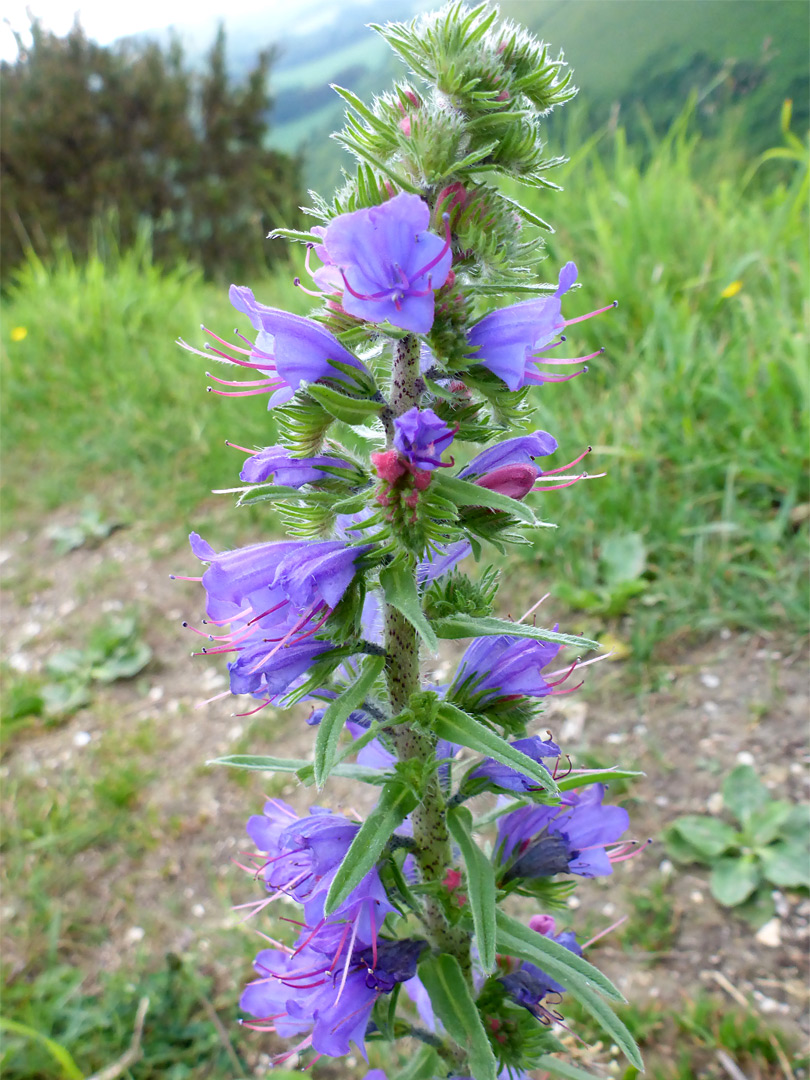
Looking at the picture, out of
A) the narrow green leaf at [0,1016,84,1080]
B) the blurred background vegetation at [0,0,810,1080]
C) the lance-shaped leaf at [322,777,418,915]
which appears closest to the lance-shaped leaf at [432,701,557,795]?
the lance-shaped leaf at [322,777,418,915]

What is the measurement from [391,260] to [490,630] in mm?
455

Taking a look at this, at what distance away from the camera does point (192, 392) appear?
14.7 feet

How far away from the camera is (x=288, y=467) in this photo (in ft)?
3.55

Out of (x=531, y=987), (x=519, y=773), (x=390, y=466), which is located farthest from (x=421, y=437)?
(x=531, y=987)

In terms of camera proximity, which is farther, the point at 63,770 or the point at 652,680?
the point at 63,770

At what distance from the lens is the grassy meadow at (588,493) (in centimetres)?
209

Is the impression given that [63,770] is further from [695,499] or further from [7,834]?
[695,499]

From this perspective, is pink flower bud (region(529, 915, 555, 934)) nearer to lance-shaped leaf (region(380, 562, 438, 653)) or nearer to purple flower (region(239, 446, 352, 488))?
lance-shaped leaf (region(380, 562, 438, 653))

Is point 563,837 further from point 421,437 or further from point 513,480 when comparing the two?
point 421,437

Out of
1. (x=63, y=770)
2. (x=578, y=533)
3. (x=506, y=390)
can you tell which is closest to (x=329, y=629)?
(x=506, y=390)

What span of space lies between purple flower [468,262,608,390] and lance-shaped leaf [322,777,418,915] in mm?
555

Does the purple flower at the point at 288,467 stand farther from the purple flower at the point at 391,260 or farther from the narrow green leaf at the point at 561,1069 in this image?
the narrow green leaf at the point at 561,1069

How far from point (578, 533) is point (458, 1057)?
1.86 metres

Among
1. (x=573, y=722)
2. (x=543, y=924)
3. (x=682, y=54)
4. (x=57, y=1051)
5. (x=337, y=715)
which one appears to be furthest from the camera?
(x=682, y=54)
